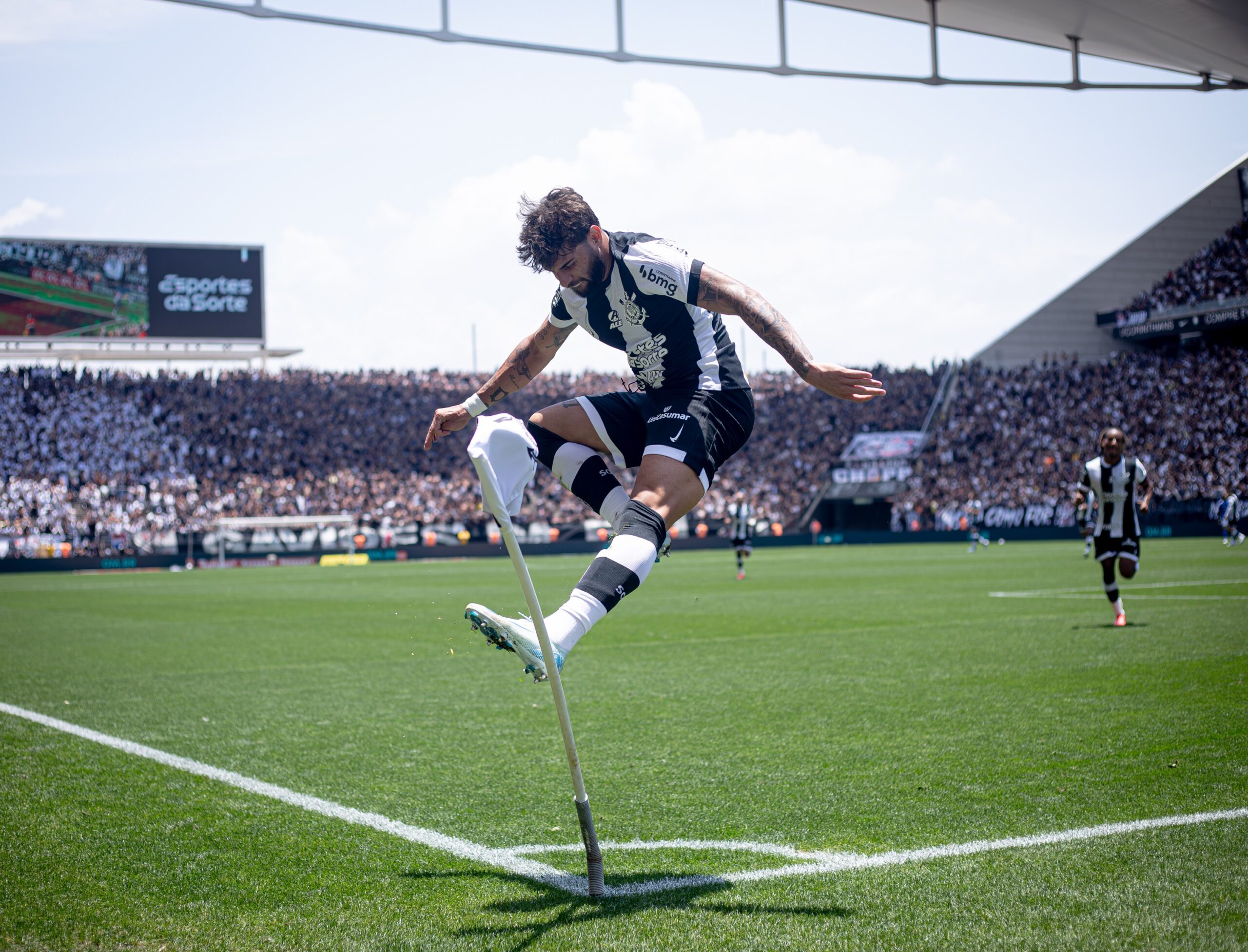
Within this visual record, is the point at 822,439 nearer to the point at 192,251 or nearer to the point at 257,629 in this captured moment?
the point at 192,251

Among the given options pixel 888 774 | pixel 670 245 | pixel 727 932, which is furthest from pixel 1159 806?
pixel 670 245

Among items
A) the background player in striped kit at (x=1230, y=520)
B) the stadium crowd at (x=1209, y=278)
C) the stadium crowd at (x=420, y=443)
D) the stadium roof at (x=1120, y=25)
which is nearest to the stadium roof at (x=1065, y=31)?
the stadium roof at (x=1120, y=25)

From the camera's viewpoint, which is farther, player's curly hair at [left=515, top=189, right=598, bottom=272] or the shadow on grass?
player's curly hair at [left=515, top=189, right=598, bottom=272]

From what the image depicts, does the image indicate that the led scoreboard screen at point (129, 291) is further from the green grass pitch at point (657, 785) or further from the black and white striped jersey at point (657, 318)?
the black and white striped jersey at point (657, 318)

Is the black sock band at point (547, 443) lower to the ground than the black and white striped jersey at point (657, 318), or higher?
lower

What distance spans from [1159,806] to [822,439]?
45388 millimetres

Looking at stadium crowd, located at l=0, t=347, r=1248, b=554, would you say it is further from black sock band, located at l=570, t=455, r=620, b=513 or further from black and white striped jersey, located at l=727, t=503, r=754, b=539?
black sock band, located at l=570, t=455, r=620, b=513

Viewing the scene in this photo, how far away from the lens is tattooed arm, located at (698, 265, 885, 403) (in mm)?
3711

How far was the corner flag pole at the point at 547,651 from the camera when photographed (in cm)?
306

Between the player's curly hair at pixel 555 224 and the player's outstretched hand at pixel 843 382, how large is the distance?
3.24 ft

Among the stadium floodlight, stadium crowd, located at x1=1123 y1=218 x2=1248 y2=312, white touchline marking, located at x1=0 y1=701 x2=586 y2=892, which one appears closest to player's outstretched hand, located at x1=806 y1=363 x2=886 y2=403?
white touchline marking, located at x1=0 y1=701 x2=586 y2=892

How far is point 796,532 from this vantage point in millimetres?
46031

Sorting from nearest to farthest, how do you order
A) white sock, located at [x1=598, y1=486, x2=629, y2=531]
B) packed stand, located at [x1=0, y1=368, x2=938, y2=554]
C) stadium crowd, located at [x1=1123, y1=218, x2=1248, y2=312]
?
white sock, located at [x1=598, y1=486, x2=629, y2=531], packed stand, located at [x1=0, y1=368, x2=938, y2=554], stadium crowd, located at [x1=1123, y1=218, x2=1248, y2=312]

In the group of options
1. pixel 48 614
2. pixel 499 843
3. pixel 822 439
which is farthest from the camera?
pixel 822 439
